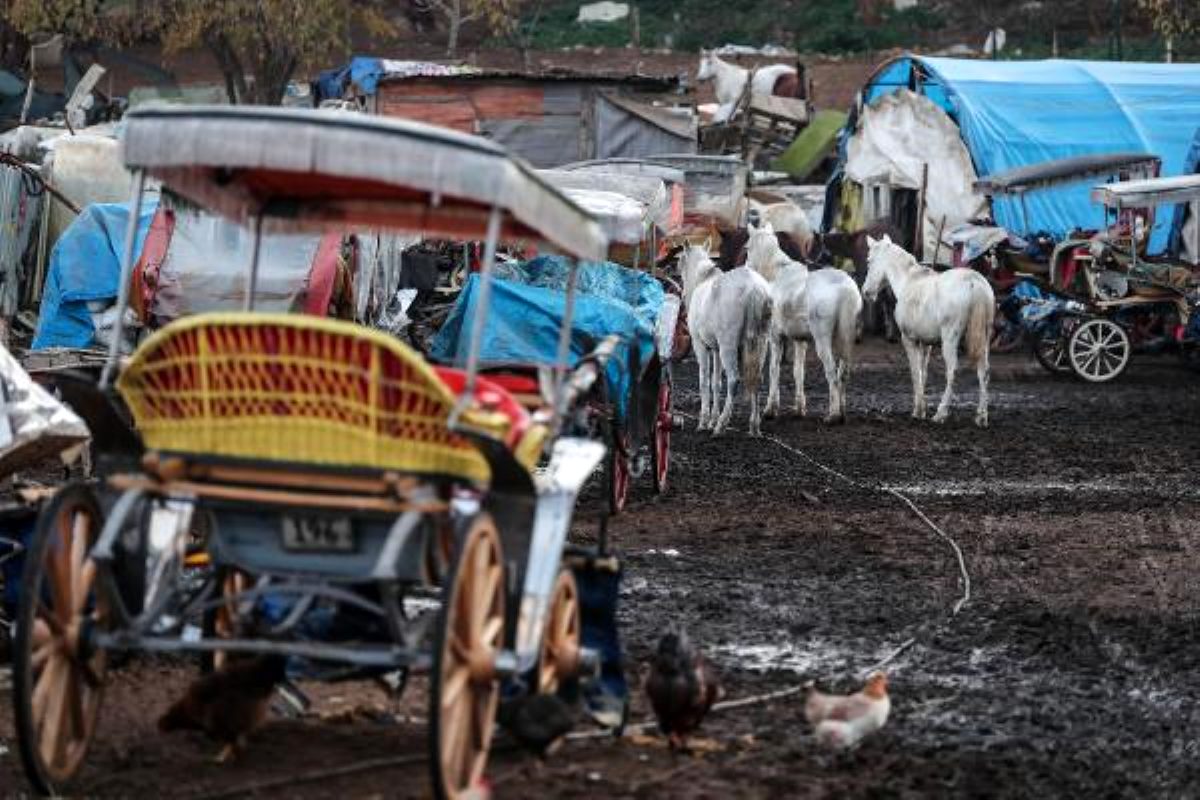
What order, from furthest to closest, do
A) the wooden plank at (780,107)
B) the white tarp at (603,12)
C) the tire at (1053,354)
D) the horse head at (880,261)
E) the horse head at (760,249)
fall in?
the white tarp at (603,12), the wooden plank at (780,107), the tire at (1053,354), the horse head at (760,249), the horse head at (880,261)

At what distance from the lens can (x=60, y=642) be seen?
6828mm

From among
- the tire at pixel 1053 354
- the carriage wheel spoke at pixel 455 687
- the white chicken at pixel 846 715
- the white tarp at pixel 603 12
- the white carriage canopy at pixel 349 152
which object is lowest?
the tire at pixel 1053 354

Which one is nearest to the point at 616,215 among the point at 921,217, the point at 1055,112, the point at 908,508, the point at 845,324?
the point at 908,508

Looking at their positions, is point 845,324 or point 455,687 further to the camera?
point 845,324

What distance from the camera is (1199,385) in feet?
77.3

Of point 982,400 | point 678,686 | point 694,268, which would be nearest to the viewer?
point 678,686

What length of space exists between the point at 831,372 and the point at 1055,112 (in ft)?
50.2

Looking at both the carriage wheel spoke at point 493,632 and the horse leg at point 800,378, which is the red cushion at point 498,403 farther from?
the horse leg at point 800,378

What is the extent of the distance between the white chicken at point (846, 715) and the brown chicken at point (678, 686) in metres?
0.39

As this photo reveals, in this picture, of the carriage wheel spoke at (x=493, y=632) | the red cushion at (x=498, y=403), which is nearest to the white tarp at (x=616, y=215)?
the red cushion at (x=498, y=403)

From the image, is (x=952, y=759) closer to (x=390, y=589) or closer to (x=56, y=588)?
(x=390, y=589)

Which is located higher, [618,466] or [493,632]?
[493,632]

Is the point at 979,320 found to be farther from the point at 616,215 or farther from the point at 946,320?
the point at 616,215

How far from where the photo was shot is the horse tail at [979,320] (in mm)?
19938
